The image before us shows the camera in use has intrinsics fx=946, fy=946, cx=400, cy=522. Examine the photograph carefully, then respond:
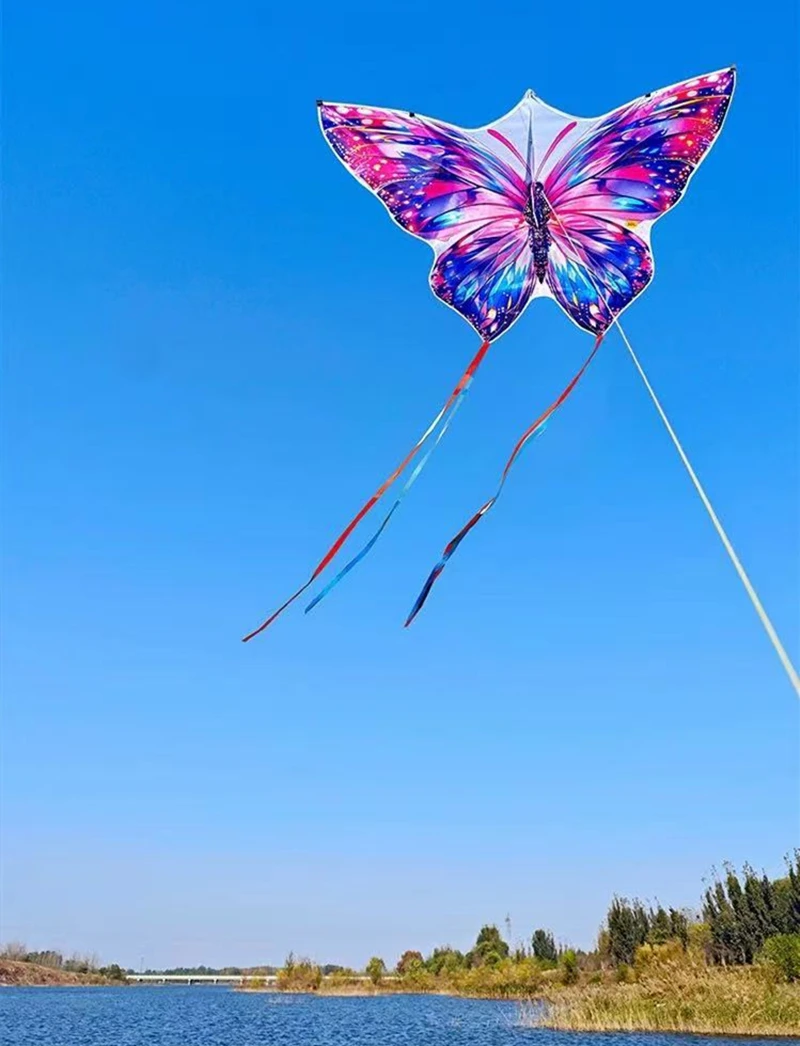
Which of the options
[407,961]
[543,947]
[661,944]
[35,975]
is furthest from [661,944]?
[35,975]

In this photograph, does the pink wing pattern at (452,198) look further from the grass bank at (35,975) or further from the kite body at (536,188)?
the grass bank at (35,975)

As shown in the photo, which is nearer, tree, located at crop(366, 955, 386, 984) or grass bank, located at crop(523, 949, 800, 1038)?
grass bank, located at crop(523, 949, 800, 1038)

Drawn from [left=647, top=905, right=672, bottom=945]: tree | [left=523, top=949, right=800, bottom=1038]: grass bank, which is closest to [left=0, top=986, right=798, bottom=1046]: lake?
[left=523, top=949, right=800, bottom=1038]: grass bank

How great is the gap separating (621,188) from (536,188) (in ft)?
2.22

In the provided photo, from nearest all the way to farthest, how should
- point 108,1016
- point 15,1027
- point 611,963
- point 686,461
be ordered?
point 686,461
point 15,1027
point 108,1016
point 611,963

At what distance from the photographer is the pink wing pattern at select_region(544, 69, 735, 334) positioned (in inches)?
270

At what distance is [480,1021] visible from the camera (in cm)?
3856

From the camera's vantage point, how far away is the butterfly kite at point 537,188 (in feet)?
22.6

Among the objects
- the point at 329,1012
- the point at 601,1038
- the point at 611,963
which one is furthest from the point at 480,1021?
the point at 611,963

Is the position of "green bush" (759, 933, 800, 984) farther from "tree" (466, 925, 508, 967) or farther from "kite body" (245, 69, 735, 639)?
"tree" (466, 925, 508, 967)

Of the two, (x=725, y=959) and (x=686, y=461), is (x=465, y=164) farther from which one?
(x=725, y=959)

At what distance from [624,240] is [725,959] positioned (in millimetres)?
47837

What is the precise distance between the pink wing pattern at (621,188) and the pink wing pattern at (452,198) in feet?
1.00

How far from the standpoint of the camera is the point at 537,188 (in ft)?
23.4
